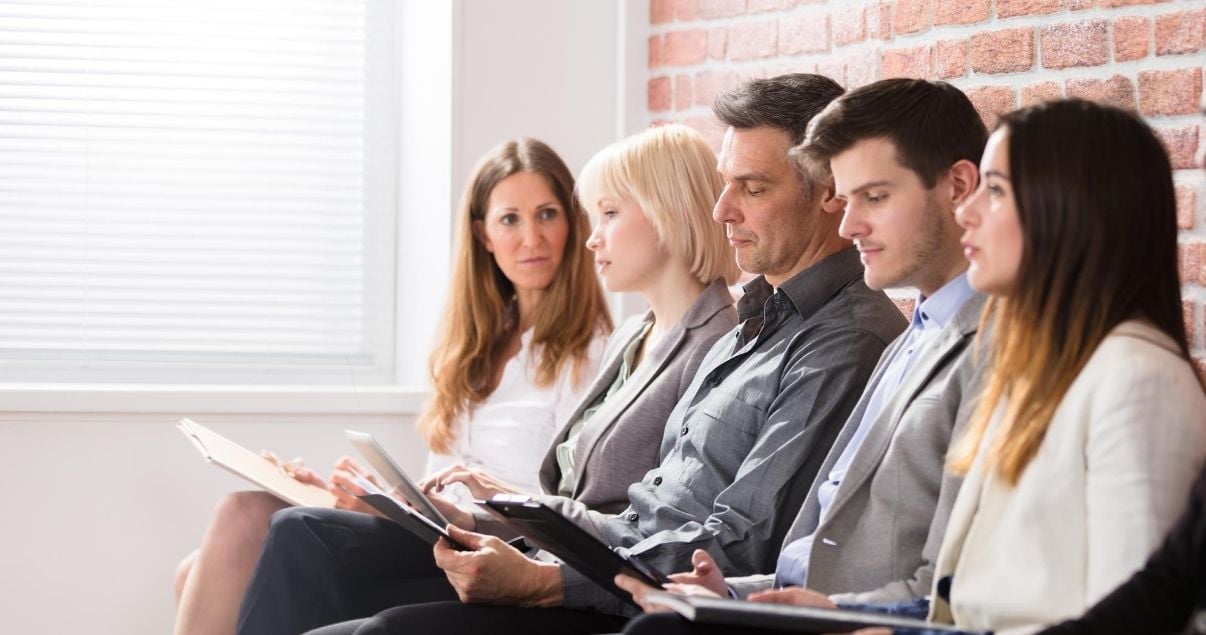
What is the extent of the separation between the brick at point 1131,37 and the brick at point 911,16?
19.5 inches

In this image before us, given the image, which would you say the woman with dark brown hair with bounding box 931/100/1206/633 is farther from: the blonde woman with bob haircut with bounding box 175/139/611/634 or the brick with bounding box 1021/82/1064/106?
the blonde woman with bob haircut with bounding box 175/139/611/634

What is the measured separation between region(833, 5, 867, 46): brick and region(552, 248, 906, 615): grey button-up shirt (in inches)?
32.5

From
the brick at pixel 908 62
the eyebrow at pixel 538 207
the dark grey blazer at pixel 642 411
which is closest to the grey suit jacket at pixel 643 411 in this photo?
the dark grey blazer at pixel 642 411

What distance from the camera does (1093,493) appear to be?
5.01 feet

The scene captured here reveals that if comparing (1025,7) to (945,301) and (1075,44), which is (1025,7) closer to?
(1075,44)

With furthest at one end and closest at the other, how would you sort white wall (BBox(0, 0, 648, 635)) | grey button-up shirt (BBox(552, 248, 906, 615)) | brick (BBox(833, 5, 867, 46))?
white wall (BBox(0, 0, 648, 635)), brick (BBox(833, 5, 867, 46)), grey button-up shirt (BBox(552, 248, 906, 615))

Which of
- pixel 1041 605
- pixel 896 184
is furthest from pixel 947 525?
pixel 896 184

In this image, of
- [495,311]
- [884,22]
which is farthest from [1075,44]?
[495,311]

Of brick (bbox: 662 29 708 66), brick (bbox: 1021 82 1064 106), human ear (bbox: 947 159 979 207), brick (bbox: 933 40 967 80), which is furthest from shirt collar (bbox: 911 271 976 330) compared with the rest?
brick (bbox: 662 29 708 66)

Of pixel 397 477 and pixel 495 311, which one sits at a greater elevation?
pixel 495 311

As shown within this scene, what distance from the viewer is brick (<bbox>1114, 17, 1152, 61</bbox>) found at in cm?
236

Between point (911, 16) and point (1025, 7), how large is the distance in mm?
335

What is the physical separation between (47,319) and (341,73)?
1.06 meters

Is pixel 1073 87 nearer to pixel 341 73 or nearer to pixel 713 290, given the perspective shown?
pixel 713 290
